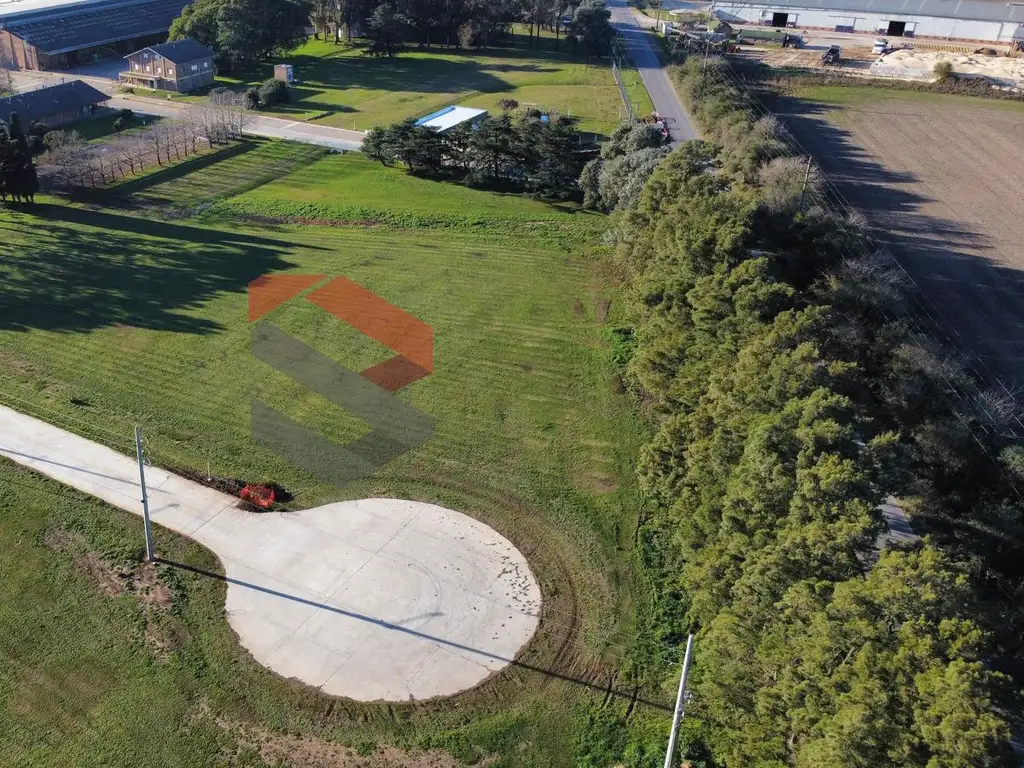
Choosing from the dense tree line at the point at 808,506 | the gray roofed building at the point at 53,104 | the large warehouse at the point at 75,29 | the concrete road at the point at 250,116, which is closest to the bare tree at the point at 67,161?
the gray roofed building at the point at 53,104

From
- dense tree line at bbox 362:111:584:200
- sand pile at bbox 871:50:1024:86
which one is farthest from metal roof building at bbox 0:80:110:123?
sand pile at bbox 871:50:1024:86

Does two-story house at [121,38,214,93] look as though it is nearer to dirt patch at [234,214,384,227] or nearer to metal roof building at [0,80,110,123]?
metal roof building at [0,80,110,123]

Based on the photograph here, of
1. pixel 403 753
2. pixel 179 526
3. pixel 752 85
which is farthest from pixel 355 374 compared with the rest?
pixel 752 85

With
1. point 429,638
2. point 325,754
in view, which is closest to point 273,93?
point 429,638

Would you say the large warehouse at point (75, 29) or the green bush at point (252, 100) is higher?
the large warehouse at point (75, 29)

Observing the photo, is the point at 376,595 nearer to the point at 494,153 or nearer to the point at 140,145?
the point at 494,153

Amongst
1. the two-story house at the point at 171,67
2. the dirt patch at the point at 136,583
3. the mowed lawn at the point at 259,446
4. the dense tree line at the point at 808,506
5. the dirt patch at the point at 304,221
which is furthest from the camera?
the two-story house at the point at 171,67

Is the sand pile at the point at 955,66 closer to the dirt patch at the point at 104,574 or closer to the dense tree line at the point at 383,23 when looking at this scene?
the dense tree line at the point at 383,23
